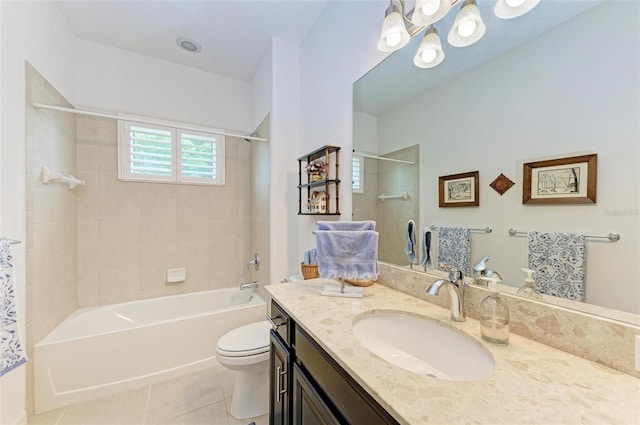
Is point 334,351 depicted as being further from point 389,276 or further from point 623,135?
point 623,135

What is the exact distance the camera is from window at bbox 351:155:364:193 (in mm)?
1532

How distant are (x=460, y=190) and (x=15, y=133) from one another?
2.39 meters

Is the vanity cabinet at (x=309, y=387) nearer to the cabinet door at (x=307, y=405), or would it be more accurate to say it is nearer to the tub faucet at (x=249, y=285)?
the cabinet door at (x=307, y=405)

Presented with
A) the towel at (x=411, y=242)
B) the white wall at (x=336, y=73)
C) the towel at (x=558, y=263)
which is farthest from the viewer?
the white wall at (x=336, y=73)

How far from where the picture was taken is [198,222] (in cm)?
273

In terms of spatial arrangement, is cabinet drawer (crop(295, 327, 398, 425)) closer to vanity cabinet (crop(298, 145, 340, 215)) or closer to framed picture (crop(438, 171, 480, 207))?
framed picture (crop(438, 171, 480, 207))

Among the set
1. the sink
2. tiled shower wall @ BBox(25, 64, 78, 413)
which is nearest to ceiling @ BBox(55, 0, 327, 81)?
tiled shower wall @ BBox(25, 64, 78, 413)

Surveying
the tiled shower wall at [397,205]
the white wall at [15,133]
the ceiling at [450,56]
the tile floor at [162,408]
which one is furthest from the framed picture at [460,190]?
the white wall at [15,133]

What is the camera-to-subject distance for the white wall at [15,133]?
4.39 ft

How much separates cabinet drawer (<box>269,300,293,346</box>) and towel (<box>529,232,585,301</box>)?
2.94 ft

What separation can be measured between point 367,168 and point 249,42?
1.76 metres

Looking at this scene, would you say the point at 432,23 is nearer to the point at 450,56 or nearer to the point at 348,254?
the point at 450,56

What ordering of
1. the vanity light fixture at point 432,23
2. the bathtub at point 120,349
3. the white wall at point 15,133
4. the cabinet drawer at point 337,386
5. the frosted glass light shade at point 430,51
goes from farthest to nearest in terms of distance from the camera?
the bathtub at point 120,349 < the white wall at point 15,133 < the frosted glass light shade at point 430,51 < the vanity light fixture at point 432,23 < the cabinet drawer at point 337,386

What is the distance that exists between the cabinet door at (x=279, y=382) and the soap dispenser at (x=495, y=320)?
28.6 inches
